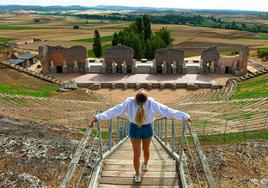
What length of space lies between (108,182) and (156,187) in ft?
3.54

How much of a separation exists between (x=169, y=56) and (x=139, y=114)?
37707mm

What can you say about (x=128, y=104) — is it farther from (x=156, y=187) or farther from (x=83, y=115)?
(x=83, y=115)

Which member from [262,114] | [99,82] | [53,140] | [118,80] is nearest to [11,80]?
[99,82]

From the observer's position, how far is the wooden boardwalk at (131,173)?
22.9 ft

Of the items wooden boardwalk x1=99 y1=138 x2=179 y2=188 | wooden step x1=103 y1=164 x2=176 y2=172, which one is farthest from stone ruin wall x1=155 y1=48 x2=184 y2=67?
wooden step x1=103 y1=164 x2=176 y2=172

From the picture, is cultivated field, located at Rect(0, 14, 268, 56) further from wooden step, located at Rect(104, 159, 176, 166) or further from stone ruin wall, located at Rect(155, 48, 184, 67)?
wooden step, located at Rect(104, 159, 176, 166)

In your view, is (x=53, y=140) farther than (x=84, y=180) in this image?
Yes

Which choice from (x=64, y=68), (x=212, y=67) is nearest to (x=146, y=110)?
(x=212, y=67)

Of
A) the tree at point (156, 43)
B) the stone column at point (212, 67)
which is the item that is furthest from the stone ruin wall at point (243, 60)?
the tree at point (156, 43)

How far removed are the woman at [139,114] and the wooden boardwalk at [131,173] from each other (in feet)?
0.91

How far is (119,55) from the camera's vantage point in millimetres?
43719

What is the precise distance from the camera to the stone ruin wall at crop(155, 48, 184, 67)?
43281 mm

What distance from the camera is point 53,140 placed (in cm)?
1328

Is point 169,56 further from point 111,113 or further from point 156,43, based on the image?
point 111,113
